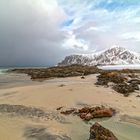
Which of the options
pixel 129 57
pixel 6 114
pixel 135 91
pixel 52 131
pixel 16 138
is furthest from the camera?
pixel 129 57

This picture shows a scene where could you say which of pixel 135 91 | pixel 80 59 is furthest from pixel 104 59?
pixel 135 91

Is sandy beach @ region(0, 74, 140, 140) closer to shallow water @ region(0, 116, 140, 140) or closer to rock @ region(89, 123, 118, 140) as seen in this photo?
shallow water @ region(0, 116, 140, 140)

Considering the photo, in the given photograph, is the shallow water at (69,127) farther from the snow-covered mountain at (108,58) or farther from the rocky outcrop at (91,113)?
the snow-covered mountain at (108,58)

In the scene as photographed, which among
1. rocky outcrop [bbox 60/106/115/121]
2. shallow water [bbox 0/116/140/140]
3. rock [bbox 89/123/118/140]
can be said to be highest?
rock [bbox 89/123/118/140]

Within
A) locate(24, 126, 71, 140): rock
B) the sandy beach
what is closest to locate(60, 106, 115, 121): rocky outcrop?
the sandy beach

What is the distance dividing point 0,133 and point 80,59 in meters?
182

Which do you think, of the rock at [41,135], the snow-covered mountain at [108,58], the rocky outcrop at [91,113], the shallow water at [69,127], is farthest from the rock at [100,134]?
the snow-covered mountain at [108,58]

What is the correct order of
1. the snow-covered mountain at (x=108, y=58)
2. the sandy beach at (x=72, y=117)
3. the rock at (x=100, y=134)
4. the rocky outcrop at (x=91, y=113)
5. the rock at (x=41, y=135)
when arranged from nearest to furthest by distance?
the rock at (x=100, y=134) < the rock at (x=41, y=135) < the sandy beach at (x=72, y=117) < the rocky outcrop at (x=91, y=113) < the snow-covered mountain at (x=108, y=58)

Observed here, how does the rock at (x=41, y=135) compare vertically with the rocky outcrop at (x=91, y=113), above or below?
below

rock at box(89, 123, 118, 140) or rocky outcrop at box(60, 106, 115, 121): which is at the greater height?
rock at box(89, 123, 118, 140)

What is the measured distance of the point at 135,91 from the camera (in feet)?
50.8

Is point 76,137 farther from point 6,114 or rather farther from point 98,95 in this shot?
point 98,95

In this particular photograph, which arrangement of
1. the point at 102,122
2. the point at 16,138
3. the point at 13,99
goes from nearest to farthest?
the point at 16,138 → the point at 102,122 → the point at 13,99

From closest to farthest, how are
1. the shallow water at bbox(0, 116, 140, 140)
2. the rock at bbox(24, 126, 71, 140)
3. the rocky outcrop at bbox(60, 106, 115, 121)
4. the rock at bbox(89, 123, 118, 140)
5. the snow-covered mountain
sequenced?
the rock at bbox(89, 123, 118, 140)
the rock at bbox(24, 126, 71, 140)
the shallow water at bbox(0, 116, 140, 140)
the rocky outcrop at bbox(60, 106, 115, 121)
the snow-covered mountain
